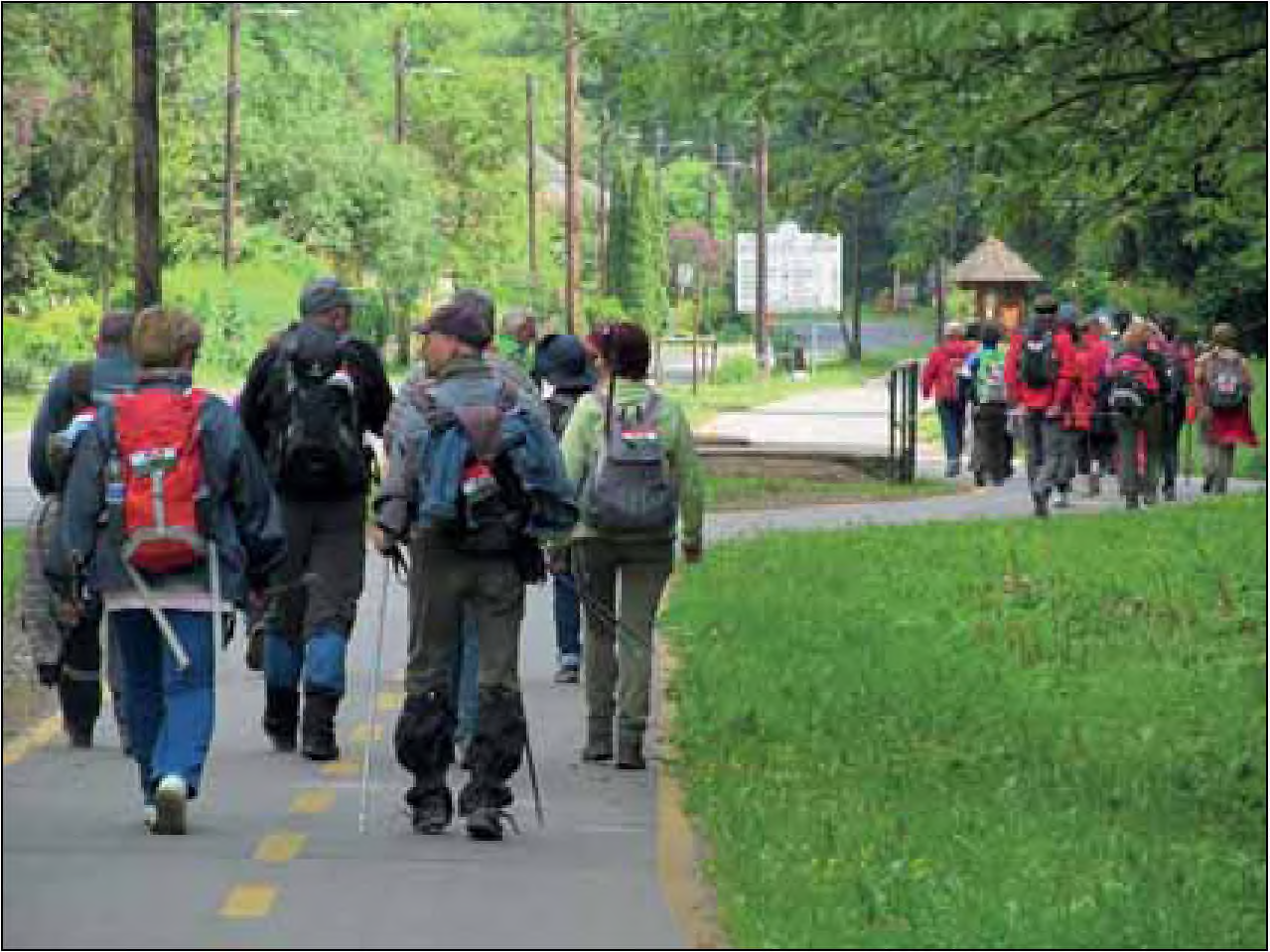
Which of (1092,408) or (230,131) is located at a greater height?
(230,131)

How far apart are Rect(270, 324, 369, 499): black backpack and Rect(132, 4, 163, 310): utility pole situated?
619 inches

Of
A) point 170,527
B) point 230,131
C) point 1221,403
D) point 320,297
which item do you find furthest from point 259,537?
point 230,131

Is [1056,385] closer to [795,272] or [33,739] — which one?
[33,739]

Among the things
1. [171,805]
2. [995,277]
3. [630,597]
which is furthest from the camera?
[995,277]

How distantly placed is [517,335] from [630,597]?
4.88 metres

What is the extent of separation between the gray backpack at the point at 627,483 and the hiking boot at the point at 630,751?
0.76 m

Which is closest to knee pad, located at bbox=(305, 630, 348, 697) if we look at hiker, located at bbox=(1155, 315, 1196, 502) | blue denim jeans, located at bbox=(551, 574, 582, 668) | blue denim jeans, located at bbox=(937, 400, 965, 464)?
blue denim jeans, located at bbox=(551, 574, 582, 668)

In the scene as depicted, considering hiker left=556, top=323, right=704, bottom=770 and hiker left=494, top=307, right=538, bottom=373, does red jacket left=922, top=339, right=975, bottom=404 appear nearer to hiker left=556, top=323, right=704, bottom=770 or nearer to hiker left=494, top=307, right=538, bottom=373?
hiker left=494, top=307, right=538, bottom=373

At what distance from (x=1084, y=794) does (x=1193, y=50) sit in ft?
8.69

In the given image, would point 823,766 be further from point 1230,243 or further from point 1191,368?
point 1230,243

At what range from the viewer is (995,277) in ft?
215

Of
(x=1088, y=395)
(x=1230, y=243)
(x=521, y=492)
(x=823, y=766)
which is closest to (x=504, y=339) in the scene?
(x=823, y=766)

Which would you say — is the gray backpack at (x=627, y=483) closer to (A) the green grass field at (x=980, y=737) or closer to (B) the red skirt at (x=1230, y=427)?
(A) the green grass field at (x=980, y=737)

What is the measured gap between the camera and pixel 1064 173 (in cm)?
1310
